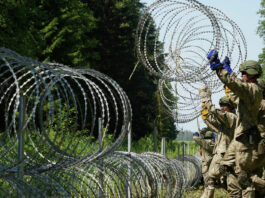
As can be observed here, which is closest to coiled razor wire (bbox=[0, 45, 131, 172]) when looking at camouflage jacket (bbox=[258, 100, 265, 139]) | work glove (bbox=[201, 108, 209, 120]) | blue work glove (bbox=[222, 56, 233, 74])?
blue work glove (bbox=[222, 56, 233, 74])

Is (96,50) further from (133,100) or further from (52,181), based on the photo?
(52,181)

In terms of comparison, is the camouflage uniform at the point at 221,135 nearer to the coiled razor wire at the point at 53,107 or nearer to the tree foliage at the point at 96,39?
the coiled razor wire at the point at 53,107

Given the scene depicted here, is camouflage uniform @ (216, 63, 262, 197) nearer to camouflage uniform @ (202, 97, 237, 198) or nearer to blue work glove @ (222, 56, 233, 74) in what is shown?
blue work glove @ (222, 56, 233, 74)

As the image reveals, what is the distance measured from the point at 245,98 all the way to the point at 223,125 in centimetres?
265

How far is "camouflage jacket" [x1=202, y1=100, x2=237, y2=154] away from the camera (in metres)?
8.16

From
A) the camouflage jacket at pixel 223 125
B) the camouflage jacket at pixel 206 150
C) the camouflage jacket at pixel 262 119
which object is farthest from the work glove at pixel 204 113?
the camouflage jacket at pixel 262 119

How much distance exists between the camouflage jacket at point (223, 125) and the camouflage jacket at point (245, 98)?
45.2 inches

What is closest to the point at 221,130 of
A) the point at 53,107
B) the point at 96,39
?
the point at 53,107

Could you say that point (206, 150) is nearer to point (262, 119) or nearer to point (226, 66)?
point (262, 119)

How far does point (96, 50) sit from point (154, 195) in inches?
1177

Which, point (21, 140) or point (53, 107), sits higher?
point (53, 107)

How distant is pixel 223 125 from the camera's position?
8938mm

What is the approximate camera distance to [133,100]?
36656mm

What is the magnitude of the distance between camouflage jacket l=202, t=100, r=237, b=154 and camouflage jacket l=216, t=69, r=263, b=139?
1147mm
